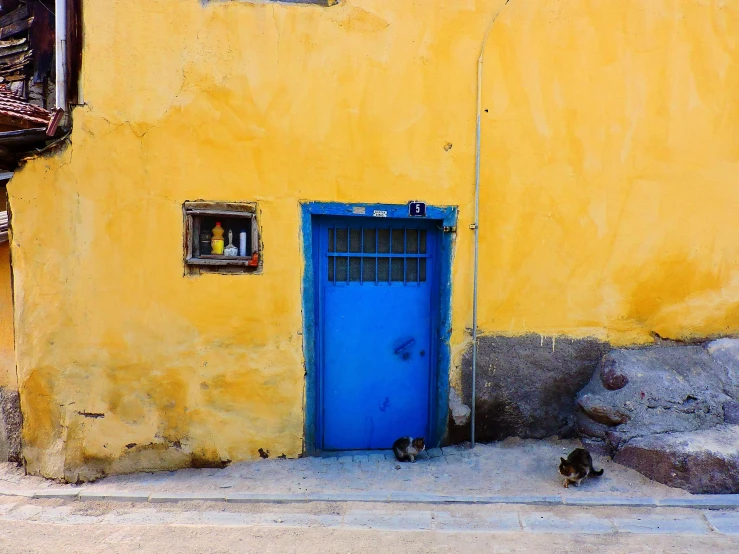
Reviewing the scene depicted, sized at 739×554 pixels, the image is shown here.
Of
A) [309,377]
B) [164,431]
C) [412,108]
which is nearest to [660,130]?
[412,108]

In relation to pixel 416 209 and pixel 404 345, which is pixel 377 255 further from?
pixel 404 345

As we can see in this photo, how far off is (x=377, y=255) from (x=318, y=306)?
27.1 inches

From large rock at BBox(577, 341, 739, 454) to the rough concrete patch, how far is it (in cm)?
472

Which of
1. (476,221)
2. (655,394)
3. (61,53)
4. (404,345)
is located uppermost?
(61,53)

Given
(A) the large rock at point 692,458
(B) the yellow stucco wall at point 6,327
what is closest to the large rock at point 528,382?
(A) the large rock at point 692,458

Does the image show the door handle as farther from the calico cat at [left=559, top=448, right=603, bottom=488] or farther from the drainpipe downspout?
the drainpipe downspout

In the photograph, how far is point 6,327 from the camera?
4.31 metres

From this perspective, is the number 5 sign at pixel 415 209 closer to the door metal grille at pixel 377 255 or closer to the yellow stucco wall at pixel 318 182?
the yellow stucco wall at pixel 318 182

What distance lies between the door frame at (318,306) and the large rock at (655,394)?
126cm

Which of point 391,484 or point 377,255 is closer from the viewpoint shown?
point 391,484

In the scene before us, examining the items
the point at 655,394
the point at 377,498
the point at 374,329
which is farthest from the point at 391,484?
the point at 655,394

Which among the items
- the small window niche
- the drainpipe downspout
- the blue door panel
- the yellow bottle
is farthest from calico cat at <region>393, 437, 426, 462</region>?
the drainpipe downspout

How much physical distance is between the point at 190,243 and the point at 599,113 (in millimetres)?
3670

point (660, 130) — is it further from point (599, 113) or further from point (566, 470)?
point (566, 470)
